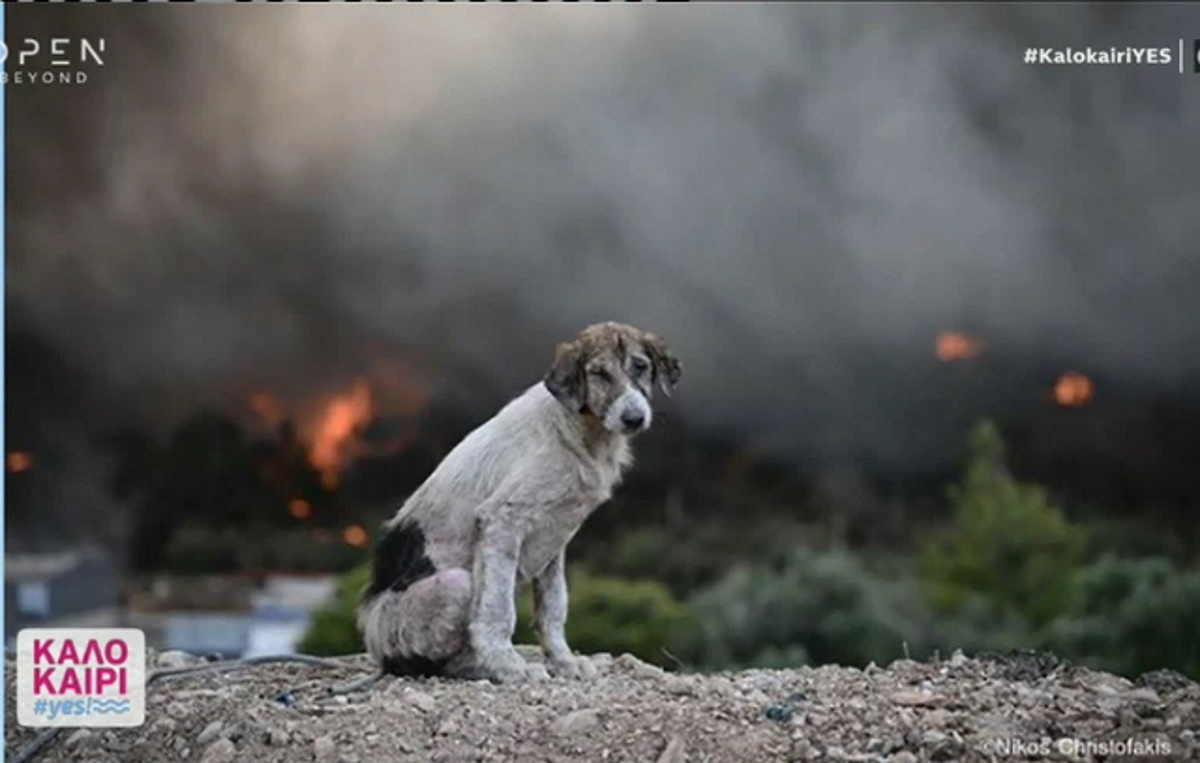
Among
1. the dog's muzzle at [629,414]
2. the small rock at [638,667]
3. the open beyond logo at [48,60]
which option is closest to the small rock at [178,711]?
the small rock at [638,667]

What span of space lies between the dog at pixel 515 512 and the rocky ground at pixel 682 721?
7 centimetres

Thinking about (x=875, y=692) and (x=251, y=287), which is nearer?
(x=875, y=692)

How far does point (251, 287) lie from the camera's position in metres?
4.04

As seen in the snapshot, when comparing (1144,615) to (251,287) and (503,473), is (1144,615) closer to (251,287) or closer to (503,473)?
(503,473)

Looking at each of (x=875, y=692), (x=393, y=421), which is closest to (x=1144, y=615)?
(x=875, y=692)

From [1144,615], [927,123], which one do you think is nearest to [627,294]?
[927,123]

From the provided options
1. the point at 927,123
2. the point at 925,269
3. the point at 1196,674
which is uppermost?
the point at 927,123

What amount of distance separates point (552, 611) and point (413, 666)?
0.29 metres

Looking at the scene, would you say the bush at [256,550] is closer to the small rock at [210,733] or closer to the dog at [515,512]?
the dog at [515,512]

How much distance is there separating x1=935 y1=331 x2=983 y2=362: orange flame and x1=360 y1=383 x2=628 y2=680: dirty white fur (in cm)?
68

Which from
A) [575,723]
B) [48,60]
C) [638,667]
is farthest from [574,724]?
[48,60]

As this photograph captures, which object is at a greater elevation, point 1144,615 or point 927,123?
point 927,123

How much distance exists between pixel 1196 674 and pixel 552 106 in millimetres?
1675

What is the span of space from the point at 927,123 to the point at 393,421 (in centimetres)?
122
